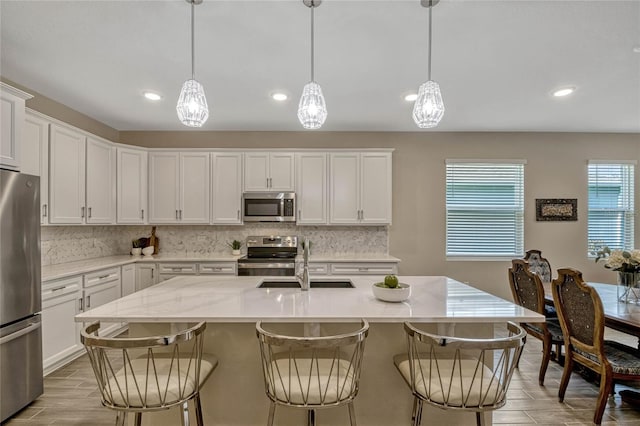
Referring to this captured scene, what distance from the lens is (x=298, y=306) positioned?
1.91m

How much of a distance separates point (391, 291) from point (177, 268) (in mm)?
3188

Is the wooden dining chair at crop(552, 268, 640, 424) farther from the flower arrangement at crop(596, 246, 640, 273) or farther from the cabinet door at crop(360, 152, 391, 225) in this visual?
the cabinet door at crop(360, 152, 391, 225)

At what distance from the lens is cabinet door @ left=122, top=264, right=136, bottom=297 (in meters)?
3.98

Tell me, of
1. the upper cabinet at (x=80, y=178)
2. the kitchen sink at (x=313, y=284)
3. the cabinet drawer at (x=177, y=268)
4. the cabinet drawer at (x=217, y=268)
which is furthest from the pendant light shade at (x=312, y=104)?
the cabinet drawer at (x=177, y=268)

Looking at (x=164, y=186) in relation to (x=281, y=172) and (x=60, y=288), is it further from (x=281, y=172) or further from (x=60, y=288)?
(x=60, y=288)

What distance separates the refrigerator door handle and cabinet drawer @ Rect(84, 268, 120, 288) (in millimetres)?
873

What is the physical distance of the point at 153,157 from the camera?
14.9ft

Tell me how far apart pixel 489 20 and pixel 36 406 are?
14.2 feet

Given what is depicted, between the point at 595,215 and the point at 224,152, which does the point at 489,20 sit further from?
the point at 595,215

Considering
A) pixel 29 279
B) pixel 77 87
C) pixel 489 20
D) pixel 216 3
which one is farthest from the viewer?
pixel 77 87

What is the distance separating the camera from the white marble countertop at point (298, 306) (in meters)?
1.72

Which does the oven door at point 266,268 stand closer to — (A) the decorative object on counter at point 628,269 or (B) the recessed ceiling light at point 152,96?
(B) the recessed ceiling light at point 152,96

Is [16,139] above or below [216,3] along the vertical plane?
below

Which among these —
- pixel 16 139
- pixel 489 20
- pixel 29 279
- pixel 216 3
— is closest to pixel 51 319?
pixel 29 279
